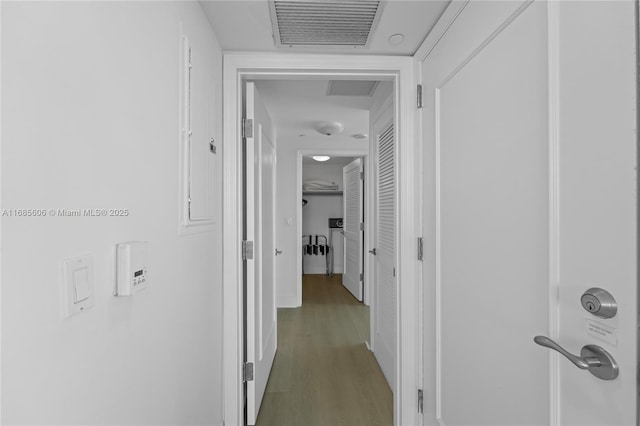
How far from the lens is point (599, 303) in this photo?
656 millimetres

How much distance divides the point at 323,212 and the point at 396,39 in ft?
17.9

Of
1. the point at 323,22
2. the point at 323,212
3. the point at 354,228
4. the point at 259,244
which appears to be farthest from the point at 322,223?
the point at 323,22

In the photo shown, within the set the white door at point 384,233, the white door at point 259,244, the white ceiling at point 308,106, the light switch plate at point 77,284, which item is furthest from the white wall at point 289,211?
the light switch plate at point 77,284

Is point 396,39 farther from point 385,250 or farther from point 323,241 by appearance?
point 323,241

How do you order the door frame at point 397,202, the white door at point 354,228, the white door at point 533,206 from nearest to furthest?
the white door at point 533,206
the door frame at point 397,202
the white door at point 354,228

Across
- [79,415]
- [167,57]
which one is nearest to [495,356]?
[79,415]

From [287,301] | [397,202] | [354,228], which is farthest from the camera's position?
[354,228]

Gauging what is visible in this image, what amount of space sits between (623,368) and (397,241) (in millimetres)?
1142

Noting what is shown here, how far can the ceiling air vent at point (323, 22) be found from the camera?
1.32 metres

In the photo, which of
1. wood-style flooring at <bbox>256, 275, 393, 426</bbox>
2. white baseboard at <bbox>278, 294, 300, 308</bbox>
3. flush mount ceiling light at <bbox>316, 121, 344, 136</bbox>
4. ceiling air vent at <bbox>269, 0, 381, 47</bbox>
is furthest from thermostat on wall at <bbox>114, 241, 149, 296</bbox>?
white baseboard at <bbox>278, 294, 300, 308</bbox>

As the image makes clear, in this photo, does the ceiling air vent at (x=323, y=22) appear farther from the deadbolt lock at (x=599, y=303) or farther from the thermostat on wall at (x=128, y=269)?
the deadbolt lock at (x=599, y=303)

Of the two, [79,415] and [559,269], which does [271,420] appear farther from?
[559,269]

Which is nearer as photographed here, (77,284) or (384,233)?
(77,284)

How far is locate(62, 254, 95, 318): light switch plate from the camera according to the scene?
2.00 ft
